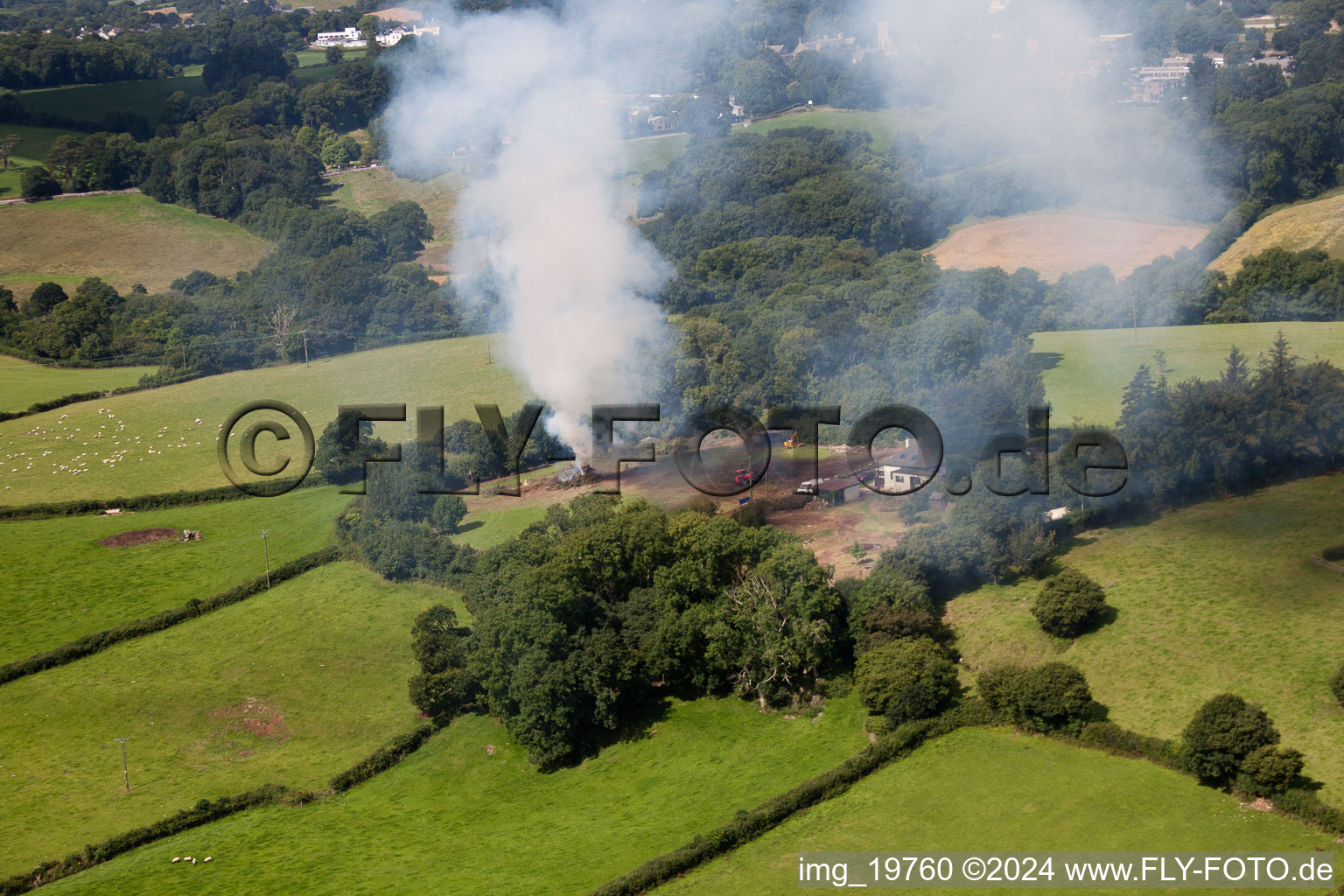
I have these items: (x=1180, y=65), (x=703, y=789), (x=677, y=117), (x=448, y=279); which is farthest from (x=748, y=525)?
(x=1180, y=65)

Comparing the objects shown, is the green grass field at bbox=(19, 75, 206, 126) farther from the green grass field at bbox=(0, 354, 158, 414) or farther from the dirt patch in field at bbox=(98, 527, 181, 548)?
the dirt patch in field at bbox=(98, 527, 181, 548)

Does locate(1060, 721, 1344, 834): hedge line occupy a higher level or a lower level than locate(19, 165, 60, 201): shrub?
lower

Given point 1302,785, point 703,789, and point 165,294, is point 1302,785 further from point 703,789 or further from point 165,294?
point 165,294

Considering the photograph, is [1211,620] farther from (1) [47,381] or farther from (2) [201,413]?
(1) [47,381]

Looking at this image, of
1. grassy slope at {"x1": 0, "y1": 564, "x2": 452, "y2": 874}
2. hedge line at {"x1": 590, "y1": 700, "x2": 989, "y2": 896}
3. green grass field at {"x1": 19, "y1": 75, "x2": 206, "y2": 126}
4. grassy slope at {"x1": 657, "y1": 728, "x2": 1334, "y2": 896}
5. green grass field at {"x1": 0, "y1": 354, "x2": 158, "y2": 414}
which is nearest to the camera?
grassy slope at {"x1": 657, "y1": 728, "x2": 1334, "y2": 896}

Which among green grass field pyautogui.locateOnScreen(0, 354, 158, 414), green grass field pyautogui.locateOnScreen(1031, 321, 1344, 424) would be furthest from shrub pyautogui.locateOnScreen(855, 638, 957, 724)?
green grass field pyautogui.locateOnScreen(0, 354, 158, 414)

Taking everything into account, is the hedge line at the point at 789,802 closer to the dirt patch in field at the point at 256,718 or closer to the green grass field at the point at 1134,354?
the dirt patch in field at the point at 256,718

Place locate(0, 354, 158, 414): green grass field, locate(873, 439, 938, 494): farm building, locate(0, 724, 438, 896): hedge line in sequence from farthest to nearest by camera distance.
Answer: locate(0, 354, 158, 414): green grass field
locate(873, 439, 938, 494): farm building
locate(0, 724, 438, 896): hedge line

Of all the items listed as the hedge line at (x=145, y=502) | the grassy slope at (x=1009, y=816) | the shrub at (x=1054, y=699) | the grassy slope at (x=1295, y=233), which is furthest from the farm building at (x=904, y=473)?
the grassy slope at (x=1295, y=233)
